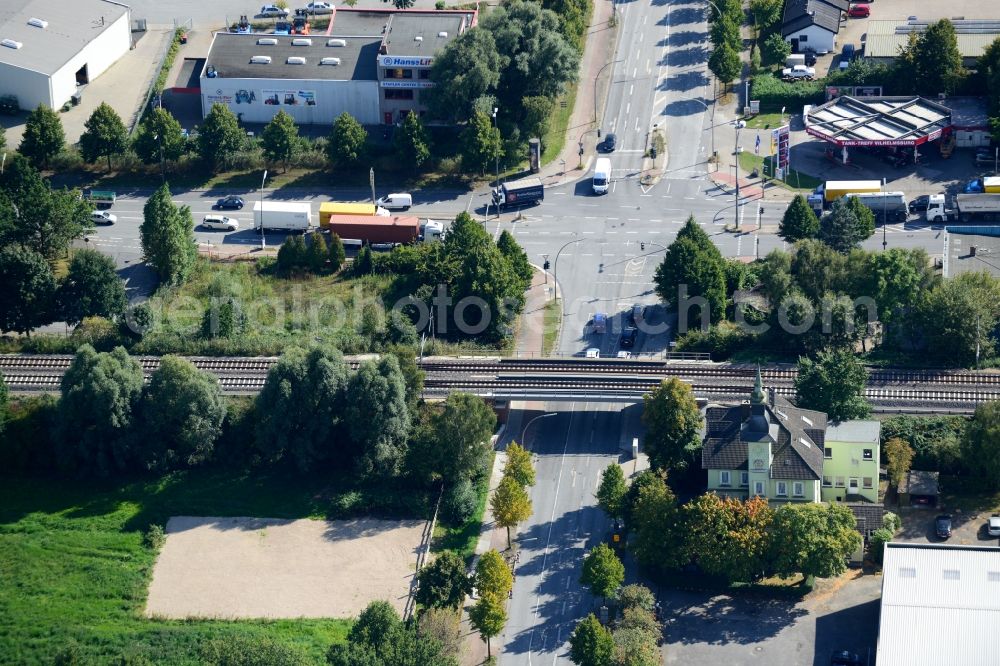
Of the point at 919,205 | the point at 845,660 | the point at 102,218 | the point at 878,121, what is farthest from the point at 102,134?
the point at 845,660

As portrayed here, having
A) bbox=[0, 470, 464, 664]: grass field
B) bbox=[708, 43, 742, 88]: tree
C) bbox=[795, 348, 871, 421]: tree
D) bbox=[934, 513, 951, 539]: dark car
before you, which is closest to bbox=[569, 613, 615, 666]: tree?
bbox=[0, 470, 464, 664]: grass field

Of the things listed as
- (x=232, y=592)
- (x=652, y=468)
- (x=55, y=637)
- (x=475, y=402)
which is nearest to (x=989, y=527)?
(x=652, y=468)

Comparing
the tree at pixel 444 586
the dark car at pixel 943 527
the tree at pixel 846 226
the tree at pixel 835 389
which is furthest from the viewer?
the tree at pixel 846 226

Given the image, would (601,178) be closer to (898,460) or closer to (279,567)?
(898,460)

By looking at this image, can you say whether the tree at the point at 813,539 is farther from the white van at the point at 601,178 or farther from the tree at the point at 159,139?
the tree at the point at 159,139

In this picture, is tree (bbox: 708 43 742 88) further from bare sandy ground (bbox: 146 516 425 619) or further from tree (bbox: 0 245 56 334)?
tree (bbox: 0 245 56 334)

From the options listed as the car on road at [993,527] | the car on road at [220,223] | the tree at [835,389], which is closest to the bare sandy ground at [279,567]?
the tree at [835,389]
